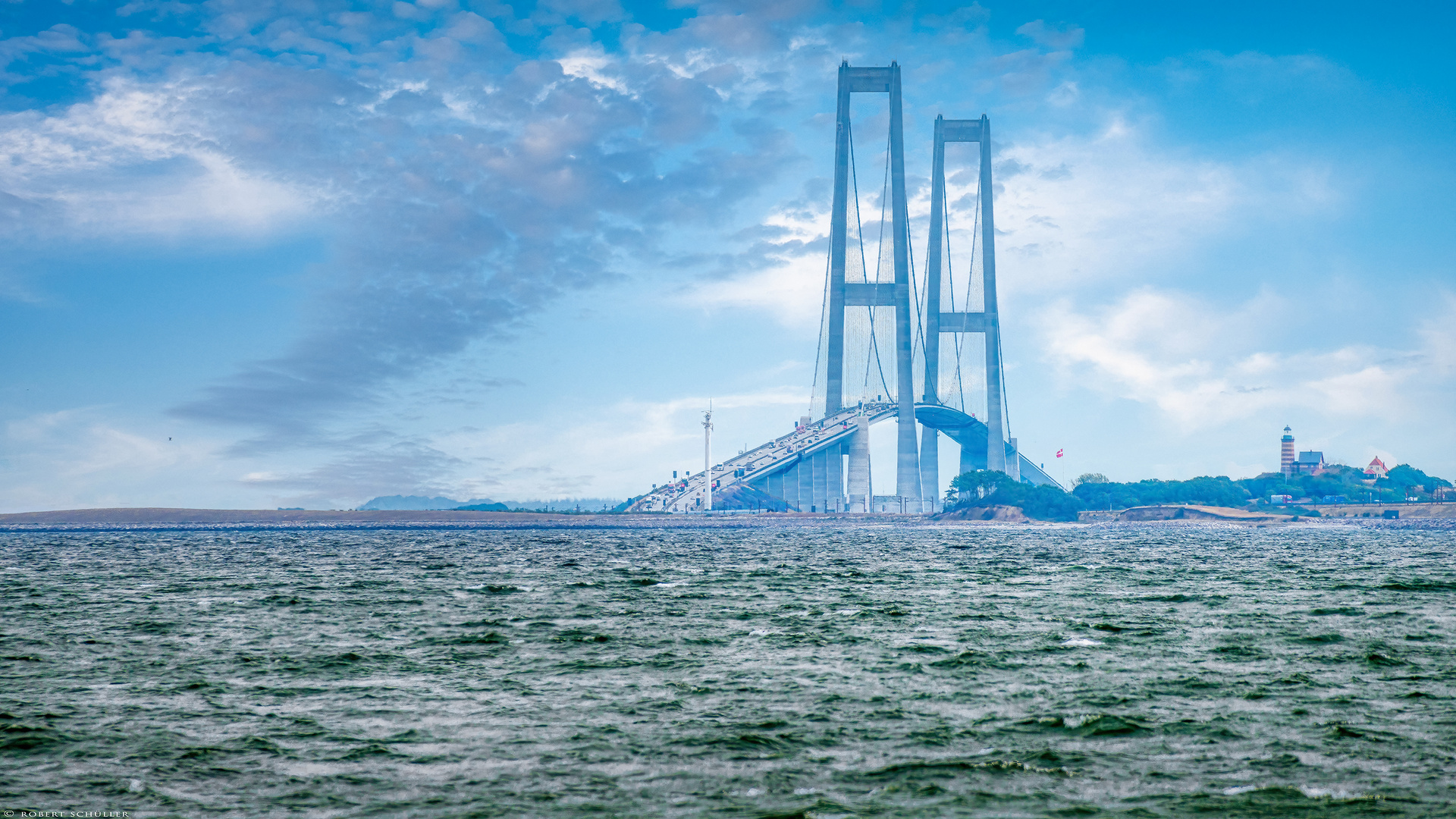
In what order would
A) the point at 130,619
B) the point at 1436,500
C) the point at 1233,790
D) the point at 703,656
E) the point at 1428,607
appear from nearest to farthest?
1. the point at 1233,790
2. the point at 703,656
3. the point at 130,619
4. the point at 1428,607
5. the point at 1436,500

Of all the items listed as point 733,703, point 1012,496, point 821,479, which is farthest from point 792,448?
point 733,703

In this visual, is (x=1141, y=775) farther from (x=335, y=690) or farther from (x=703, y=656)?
(x=335, y=690)

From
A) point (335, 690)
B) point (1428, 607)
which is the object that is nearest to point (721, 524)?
point (1428, 607)

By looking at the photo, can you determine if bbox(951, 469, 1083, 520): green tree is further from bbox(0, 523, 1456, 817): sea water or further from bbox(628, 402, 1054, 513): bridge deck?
bbox(0, 523, 1456, 817): sea water

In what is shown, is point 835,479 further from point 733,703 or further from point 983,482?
point 733,703

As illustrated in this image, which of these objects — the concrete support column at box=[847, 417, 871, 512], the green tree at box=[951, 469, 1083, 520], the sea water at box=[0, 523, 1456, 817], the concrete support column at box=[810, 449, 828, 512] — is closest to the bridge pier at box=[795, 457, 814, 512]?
the concrete support column at box=[810, 449, 828, 512]

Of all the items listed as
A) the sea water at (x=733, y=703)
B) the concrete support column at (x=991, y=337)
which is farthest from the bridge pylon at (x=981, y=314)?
the sea water at (x=733, y=703)

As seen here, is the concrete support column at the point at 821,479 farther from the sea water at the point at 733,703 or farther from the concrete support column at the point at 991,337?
the sea water at the point at 733,703
